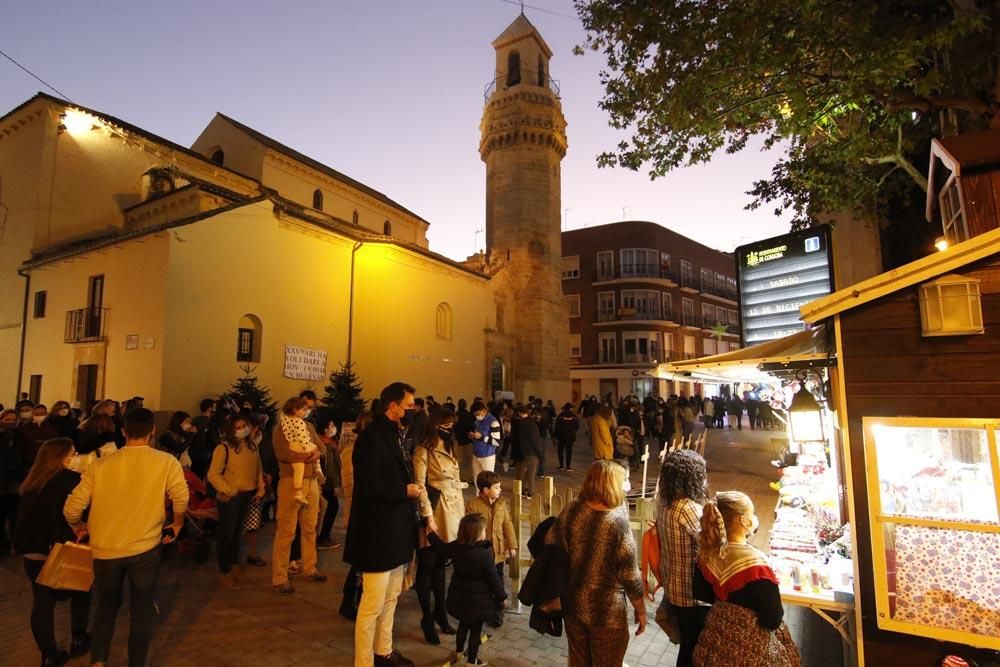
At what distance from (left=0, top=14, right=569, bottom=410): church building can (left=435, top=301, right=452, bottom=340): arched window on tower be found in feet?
0.25

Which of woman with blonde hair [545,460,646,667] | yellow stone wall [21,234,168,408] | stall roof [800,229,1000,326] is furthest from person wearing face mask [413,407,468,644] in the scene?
yellow stone wall [21,234,168,408]

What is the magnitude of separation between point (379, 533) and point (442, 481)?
1.24 m

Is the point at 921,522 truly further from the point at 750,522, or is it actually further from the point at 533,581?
the point at 533,581

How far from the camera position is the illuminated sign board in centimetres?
1030

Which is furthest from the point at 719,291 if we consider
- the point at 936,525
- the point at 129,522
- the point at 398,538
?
the point at 129,522

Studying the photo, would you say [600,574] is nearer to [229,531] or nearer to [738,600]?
[738,600]

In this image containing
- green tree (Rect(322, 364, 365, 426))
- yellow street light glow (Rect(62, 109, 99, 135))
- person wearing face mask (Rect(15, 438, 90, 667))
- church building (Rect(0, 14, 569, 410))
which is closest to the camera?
person wearing face mask (Rect(15, 438, 90, 667))

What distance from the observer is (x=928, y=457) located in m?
3.27

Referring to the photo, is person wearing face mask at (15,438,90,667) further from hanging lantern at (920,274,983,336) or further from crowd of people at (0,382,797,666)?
hanging lantern at (920,274,983,336)

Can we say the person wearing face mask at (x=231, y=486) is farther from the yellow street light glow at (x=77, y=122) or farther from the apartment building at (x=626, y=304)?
the apartment building at (x=626, y=304)

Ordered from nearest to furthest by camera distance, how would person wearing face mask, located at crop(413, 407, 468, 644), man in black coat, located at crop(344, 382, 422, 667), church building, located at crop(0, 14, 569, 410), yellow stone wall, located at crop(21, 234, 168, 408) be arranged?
man in black coat, located at crop(344, 382, 422, 667) < person wearing face mask, located at crop(413, 407, 468, 644) < yellow stone wall, located at crop(21, 234, 168, 408) < church building, located at crop(0, 14, 569, 410)

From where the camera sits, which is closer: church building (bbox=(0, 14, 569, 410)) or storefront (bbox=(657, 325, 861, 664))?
storefront (bbox=(657, 325, 861, 664))

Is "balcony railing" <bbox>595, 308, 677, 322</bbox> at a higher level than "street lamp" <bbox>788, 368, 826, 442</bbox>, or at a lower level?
higher

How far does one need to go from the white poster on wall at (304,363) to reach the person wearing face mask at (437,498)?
12807 millimetres
